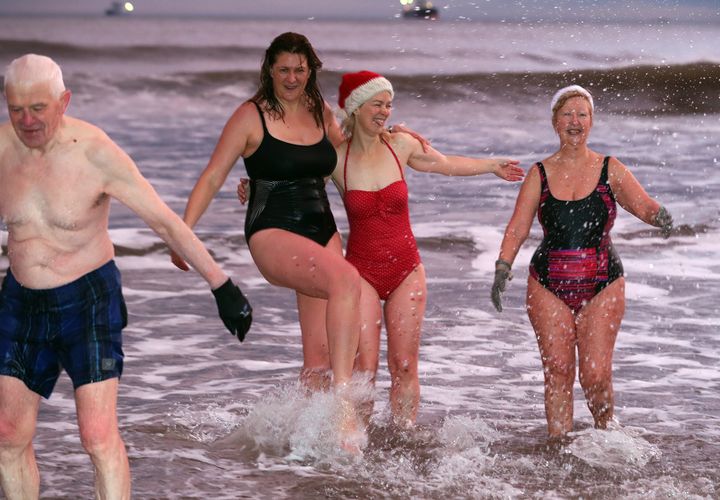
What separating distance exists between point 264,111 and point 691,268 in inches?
330

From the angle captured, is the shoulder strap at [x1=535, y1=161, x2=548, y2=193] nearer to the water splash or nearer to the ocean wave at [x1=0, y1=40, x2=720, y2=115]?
the water splash

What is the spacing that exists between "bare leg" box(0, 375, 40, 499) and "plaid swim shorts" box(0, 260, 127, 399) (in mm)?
50

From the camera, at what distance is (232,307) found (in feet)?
15.8

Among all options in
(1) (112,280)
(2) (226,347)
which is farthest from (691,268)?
(1) (112,280)

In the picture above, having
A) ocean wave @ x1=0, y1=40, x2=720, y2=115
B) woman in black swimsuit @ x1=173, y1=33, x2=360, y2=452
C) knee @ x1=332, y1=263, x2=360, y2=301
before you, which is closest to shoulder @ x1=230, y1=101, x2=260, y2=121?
woman in black swimsuit @ x1=173, y1=33, x2=360, y2=452

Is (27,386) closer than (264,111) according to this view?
Yes

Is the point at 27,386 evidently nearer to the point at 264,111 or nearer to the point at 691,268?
the point at 264,111

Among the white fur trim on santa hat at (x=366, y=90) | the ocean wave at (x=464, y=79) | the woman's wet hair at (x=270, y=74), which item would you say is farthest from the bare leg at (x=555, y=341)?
the ocean wave at (x=464, y=79)

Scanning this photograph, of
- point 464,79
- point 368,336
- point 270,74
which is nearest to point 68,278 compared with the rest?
point 368,336

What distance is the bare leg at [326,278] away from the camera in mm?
6566

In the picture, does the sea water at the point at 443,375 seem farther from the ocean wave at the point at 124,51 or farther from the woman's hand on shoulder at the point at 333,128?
the ocean wave at the point at 124,51

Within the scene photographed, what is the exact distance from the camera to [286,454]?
6754mm

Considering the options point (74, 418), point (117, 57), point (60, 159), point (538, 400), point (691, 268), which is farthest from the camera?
point (117, 57)

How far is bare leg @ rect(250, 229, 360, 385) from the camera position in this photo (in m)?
6.57
